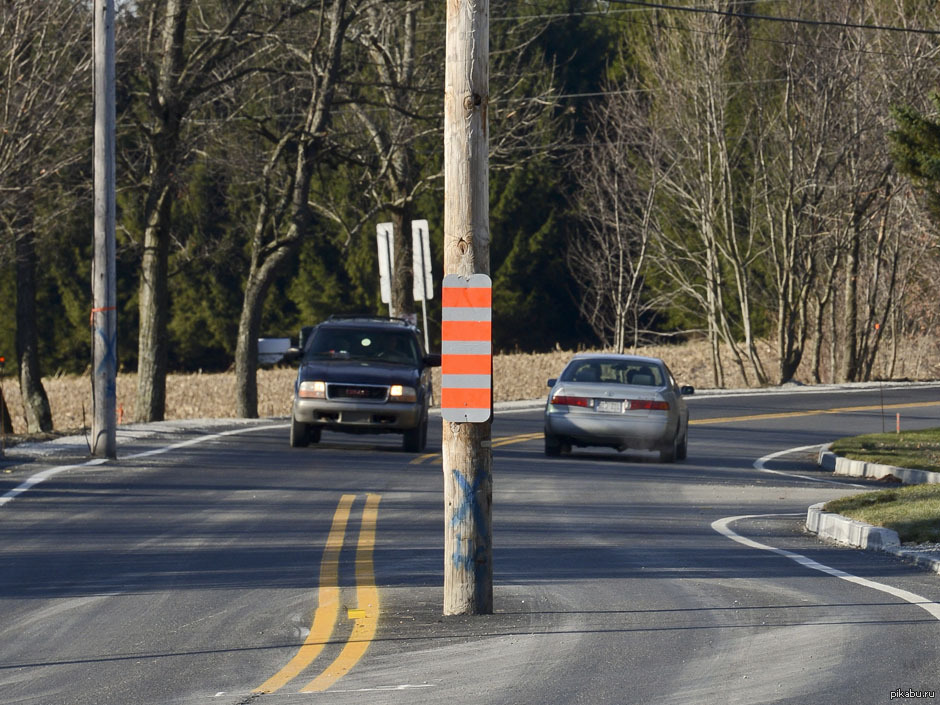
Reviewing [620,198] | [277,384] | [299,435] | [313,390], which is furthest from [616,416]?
[620,198]

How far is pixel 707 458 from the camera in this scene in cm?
2155

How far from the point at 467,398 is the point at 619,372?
1278 centimetres

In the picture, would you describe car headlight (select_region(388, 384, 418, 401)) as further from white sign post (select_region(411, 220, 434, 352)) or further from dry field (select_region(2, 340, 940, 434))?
dry field (select_region(2, 340, 940, 434))

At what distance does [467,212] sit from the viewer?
28.6 ft

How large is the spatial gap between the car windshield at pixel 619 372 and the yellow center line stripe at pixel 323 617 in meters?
8.72

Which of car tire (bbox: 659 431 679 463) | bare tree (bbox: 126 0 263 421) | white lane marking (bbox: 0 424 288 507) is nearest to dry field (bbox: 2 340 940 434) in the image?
bare tree (bbox: 126 0 263 421)

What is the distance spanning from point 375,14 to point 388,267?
745cm

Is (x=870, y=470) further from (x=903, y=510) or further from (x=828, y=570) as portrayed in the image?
(x=828, y=570)

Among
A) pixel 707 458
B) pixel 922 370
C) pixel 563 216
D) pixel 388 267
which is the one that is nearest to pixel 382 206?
pixel 388 267

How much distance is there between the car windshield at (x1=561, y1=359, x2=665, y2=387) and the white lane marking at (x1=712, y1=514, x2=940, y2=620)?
6745mm

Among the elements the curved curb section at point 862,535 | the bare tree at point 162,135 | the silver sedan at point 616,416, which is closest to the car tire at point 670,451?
the silver sedan at point 616,416

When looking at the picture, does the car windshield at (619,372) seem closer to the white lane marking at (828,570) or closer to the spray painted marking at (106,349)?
the spray painted marking at (106,349)

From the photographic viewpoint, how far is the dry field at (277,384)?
38500 mm

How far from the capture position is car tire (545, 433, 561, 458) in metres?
20.5
